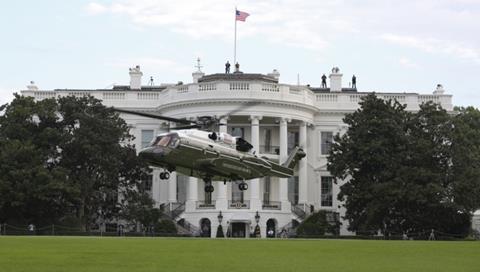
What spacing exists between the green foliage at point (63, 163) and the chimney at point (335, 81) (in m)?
24.5

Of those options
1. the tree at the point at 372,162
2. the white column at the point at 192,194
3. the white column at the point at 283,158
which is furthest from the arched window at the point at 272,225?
the tree at the point at 372,162

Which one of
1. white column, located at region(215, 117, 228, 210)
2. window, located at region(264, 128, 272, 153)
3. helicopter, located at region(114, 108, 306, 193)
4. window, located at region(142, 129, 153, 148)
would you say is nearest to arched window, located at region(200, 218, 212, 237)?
white column, located at region(215, 117, 228, 210)

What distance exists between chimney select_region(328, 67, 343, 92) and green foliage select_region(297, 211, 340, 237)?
17.6m

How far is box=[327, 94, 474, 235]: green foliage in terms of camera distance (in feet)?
230

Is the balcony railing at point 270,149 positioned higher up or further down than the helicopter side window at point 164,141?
higher up

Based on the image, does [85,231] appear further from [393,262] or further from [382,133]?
[393,262]

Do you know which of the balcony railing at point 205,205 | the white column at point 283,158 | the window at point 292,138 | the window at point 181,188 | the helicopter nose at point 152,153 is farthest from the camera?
the window at point 292,138

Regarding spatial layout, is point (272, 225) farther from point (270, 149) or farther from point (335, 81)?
point (335, 81)

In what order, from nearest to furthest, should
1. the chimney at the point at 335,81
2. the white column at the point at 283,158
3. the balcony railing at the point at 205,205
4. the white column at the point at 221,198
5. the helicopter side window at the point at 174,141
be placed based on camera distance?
the helicopter side window at the point at 174,141, the white column at the point at 221,198, the balcony railing at the point at 205,205, the white column at the point at 283,158, the chimney at the point at 335,81

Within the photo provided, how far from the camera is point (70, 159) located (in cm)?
7456

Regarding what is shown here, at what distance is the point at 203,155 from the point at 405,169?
29.1m

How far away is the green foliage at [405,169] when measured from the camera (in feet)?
230

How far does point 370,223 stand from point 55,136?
2417cm

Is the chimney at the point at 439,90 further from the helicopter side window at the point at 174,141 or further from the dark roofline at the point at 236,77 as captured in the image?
the helicopter side window at the point at 174,141
